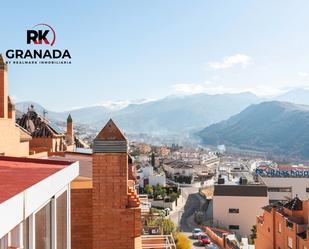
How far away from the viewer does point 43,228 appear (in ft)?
9.08

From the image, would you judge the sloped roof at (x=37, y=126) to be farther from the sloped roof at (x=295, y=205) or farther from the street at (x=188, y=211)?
the sloped roof at (x=295, y=205)

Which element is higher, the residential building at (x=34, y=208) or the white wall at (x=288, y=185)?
the residential building at (x=34, y=208)

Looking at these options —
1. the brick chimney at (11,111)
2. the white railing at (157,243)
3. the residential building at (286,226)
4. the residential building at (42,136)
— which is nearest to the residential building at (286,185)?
the residential building at (286,226)

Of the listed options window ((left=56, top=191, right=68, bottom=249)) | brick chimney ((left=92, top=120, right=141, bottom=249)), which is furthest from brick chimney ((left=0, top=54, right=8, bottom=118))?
window ((left=56, top=191, right=68, bottom=249))

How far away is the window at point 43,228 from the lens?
103 inches

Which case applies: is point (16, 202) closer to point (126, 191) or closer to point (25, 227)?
point (25, 227)

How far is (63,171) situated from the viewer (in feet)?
10.9

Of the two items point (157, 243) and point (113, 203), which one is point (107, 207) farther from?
point (157, 243)

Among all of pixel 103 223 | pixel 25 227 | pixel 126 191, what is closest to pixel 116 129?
pixel 126 191

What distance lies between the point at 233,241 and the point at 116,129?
2056cm

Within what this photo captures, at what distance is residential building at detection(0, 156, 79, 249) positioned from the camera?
2.09 metres

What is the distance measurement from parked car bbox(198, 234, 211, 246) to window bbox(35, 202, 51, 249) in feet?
84.7

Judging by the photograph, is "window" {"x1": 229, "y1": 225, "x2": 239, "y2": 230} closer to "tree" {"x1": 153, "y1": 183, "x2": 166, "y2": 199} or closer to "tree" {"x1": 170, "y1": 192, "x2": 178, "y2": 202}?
"tree" {"x1": 170, "y1": 192, "x2": 178, "y2": 202}

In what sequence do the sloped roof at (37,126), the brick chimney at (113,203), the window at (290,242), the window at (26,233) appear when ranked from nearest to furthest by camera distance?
the window at (26,233) < the brick chimney at (113,203) < the window at (290,242) < the sloped roof at (37,126)
